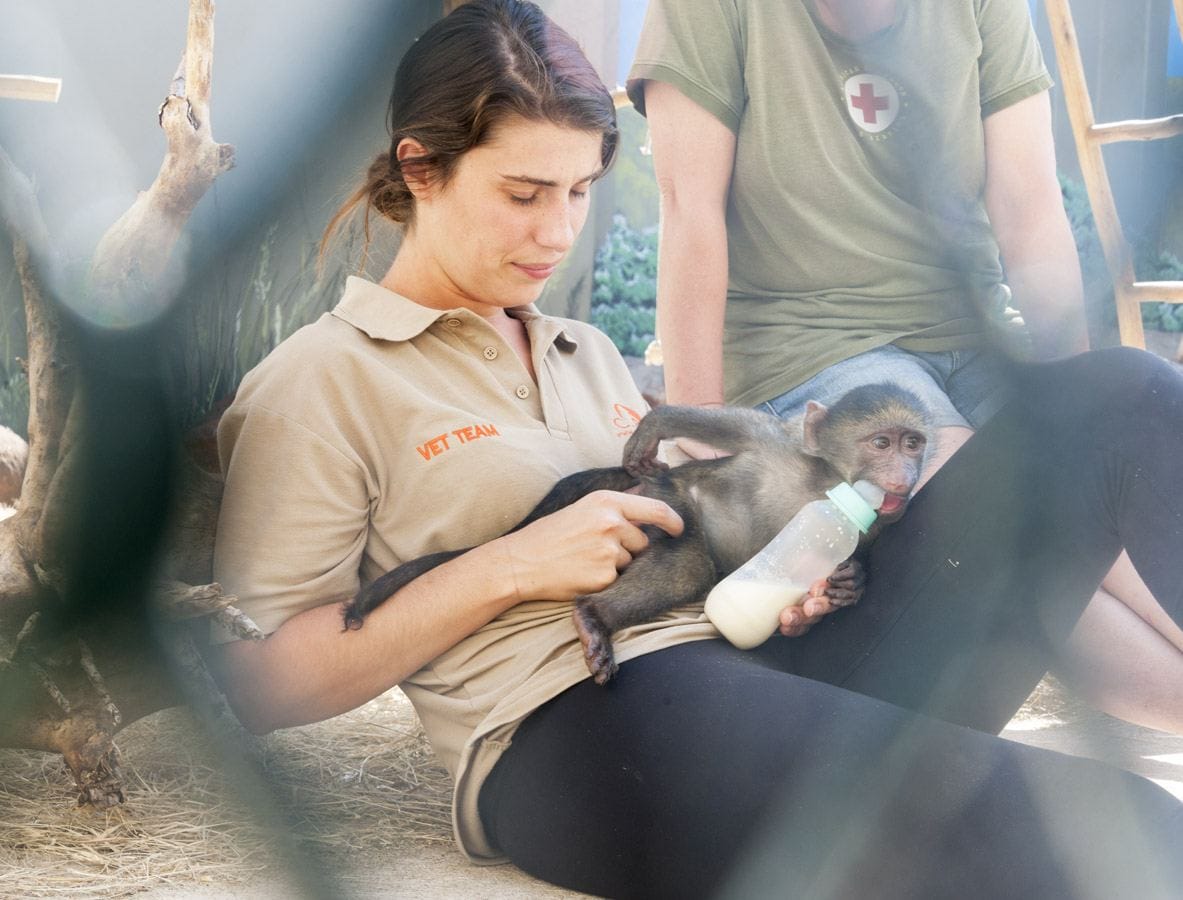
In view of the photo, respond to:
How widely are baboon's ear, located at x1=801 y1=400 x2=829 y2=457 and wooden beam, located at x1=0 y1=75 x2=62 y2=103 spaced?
133 cm

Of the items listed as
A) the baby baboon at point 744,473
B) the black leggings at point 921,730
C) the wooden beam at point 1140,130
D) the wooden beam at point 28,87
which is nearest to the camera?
the black leggings at point 921,730

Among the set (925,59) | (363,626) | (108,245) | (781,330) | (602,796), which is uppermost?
(925,59)

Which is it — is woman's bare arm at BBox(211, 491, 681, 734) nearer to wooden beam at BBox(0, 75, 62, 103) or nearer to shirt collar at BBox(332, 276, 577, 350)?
shirt collar at BBox(332, 276, 577, 350)

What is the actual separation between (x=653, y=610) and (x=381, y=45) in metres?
1.82

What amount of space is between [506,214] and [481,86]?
16 cm

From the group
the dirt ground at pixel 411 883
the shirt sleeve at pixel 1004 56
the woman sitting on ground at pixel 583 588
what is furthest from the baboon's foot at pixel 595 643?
the shirt sleeve at pixel 1004 56

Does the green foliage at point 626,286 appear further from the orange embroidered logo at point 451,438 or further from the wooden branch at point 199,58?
the orange embroidered logo at point 451,438

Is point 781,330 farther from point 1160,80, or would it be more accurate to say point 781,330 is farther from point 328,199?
point 1160,80

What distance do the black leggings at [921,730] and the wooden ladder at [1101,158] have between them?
2.26 metres

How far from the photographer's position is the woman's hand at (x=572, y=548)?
1472 millimetres

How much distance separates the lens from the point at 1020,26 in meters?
2.15

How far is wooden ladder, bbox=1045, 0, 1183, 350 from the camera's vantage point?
3527 mm

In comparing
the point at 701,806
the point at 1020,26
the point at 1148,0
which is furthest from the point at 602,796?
the point at 1148,0

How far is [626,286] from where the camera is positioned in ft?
22.7
